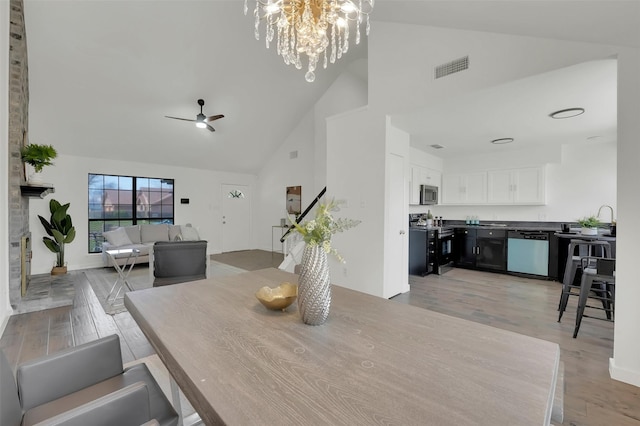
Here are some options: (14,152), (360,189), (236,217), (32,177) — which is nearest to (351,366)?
(360,189)

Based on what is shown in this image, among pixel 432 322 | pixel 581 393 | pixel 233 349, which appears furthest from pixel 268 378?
pixel 581 393

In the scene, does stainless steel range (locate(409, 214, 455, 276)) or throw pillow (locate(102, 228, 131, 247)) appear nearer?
stainless steel range (locate(409, 214, 455, 276))

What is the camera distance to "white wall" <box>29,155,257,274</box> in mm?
5426

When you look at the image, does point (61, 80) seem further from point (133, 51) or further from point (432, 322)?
Answer: point (432, 322)

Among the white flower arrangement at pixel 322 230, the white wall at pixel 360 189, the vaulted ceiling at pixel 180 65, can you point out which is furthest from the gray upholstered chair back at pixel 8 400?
the vaulted ceiling at pixel 180 65

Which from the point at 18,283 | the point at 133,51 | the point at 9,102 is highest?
the point at 133,51

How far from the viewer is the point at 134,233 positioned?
617 cm

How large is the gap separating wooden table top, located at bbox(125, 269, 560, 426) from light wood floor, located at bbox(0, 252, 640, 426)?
4.51 ft

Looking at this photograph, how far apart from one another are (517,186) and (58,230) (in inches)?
339

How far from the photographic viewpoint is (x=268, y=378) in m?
0.85

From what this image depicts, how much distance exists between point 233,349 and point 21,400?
855 millimetres

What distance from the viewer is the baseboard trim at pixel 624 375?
204 centimetres

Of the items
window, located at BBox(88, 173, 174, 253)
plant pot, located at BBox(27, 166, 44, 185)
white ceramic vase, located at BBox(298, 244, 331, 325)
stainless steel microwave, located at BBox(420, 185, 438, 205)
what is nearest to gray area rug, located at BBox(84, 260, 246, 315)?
window, located at BBox(88, 173, 174, 253)

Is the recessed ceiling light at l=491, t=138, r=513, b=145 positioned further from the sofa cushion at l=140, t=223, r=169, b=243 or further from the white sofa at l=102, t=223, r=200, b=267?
the sofa cushion at l=140, t=223, r=169, b=243
